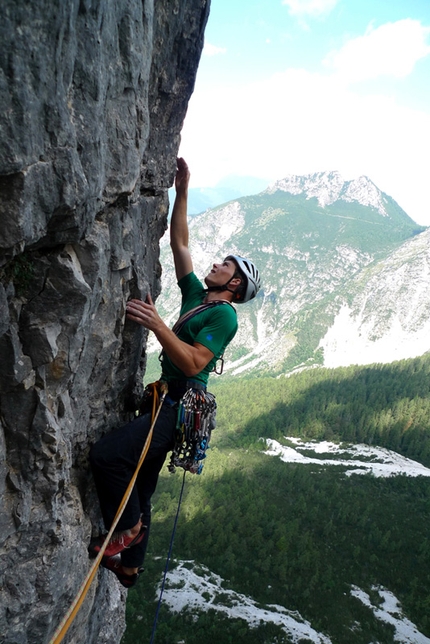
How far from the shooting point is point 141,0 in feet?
13.9

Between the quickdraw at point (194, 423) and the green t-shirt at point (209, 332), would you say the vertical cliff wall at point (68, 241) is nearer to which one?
the green t-shirt at point (209, 332)

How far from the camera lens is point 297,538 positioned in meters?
54.2

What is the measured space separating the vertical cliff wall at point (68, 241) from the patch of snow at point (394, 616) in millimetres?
45174

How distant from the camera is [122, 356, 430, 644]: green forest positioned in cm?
3869

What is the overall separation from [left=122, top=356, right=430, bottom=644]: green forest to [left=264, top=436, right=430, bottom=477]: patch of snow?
307 centimetres

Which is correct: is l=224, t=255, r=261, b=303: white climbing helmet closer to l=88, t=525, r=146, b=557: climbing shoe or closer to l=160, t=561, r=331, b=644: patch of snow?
l=88, t=525, r=146, b=557: climbing shoe

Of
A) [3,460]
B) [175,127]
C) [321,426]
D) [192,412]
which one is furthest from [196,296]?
[321,426]

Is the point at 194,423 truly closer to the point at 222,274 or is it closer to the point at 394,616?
the point at 222,274

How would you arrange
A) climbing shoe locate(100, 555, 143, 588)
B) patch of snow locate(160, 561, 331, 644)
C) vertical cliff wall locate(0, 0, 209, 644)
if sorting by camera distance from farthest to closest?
patch of snow locate(160, 561, 331, 644) → climbing shoe locate(100, 555, 143, 588) → vertical cliff wall locate(0, 0, 209, 644)

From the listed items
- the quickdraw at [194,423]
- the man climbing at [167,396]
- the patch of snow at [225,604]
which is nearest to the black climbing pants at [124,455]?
the man climbing at [167,396]

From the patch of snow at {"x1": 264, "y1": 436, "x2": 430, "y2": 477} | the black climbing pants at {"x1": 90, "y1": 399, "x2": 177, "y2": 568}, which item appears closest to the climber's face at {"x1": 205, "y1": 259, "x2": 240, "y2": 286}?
the black climbing pants at {"x1": 90, "y1": 399, "x2": 177, "y2": 568}

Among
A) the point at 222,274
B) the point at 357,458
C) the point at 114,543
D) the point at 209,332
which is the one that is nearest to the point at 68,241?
the point at 209,332

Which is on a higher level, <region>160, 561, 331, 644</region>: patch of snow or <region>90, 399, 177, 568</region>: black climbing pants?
<region>90, 399, 177, 568</region>: black climbing pants

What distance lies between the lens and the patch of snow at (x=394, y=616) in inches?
1580
